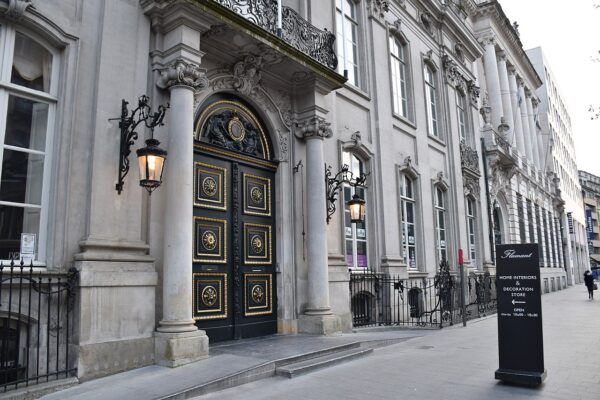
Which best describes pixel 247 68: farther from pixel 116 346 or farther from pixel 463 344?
pixel 463 344

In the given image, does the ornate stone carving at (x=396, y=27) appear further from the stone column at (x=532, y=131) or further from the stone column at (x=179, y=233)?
the stone column at (x=532, y=131)

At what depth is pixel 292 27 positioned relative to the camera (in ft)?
33.3

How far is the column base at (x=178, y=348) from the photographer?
665 cm

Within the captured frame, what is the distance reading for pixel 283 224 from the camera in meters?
10.1

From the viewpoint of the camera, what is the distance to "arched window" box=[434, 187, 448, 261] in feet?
56.5

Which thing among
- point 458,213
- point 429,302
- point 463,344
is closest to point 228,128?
point 463,344

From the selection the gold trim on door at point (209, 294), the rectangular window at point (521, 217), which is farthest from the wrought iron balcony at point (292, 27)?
the rectangular window at point (521, 217)

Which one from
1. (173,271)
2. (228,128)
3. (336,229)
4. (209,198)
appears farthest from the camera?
(336,229)

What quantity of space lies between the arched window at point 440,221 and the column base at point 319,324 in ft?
27.6

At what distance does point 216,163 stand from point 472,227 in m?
15.3

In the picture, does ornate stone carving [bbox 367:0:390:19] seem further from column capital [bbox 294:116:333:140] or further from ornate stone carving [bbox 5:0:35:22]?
ornate stone carving [bbox 5:0:35:22]

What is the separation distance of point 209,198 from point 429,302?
9462 mm

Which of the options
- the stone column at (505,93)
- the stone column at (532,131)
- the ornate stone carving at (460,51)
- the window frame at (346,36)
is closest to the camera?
the window frame at (346,36)

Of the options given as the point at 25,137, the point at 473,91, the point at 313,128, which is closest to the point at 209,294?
the point at 25,137
